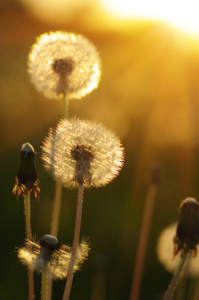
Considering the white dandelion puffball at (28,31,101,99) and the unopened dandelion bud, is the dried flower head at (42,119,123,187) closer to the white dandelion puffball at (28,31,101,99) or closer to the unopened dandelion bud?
the unopened dandelion bud

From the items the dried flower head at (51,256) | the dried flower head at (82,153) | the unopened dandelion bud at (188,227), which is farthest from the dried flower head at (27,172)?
the unopened dandelion bud at (188,227)

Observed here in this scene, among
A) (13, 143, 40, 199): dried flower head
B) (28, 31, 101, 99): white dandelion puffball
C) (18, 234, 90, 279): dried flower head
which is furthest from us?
(28, 31, 101, 99): white dandelion puffball

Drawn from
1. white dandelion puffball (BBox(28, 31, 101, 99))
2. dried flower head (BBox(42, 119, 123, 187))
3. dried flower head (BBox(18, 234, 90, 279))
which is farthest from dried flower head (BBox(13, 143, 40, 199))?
white dandelion puffball (BBox(28, 31, 101, 99))

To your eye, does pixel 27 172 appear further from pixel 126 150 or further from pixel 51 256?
pixel 126 150

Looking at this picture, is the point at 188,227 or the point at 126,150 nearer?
the point at 188,227

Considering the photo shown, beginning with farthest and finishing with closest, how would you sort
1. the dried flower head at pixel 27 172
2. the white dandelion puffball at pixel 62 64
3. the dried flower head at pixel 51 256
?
the white dandelion puffball at pixel 62 64, the dried flower head at pixel 27 172, the dried flower head at pixel 51 256

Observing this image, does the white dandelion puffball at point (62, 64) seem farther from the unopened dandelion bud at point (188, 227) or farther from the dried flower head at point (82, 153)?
the unopened dandelion bud at point (188, 227)

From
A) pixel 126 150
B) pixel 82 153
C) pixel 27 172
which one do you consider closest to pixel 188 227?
pixel 82 153
